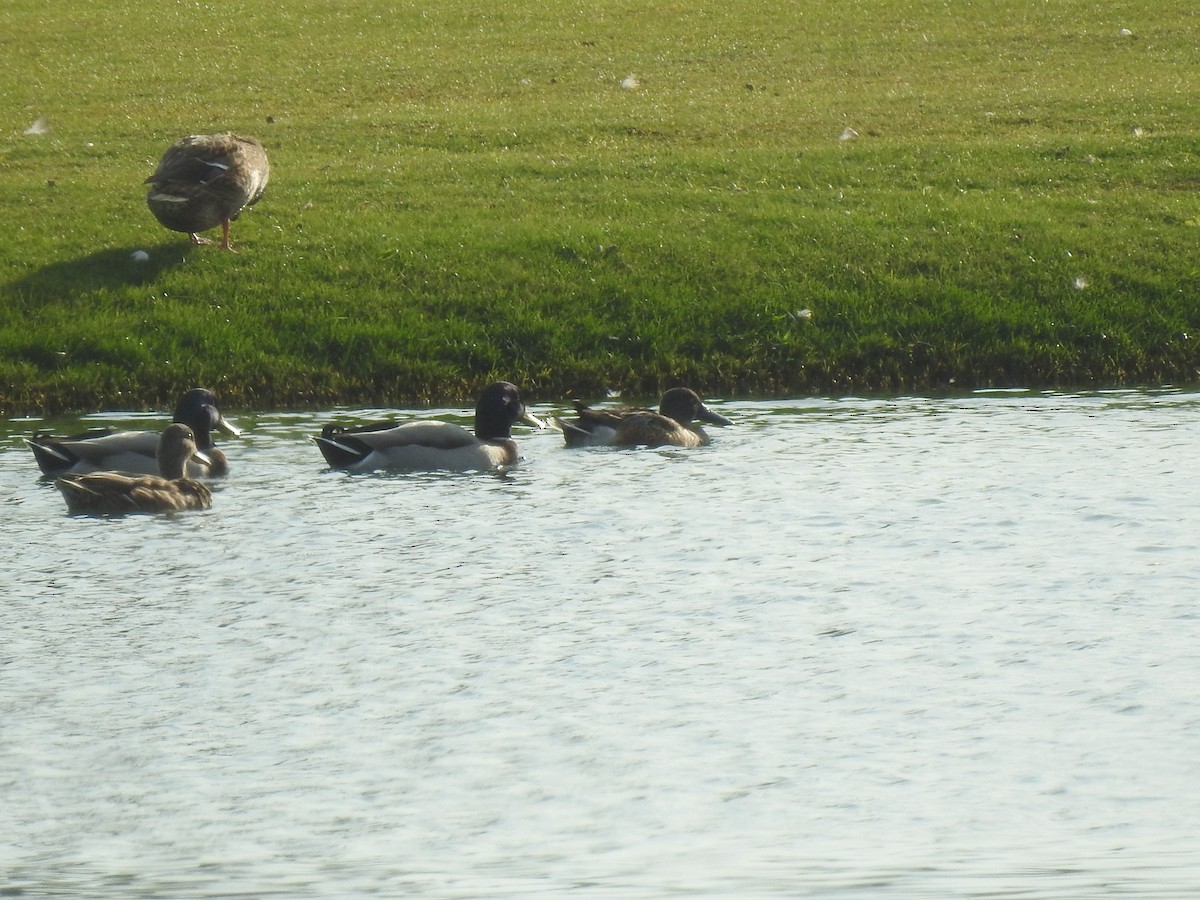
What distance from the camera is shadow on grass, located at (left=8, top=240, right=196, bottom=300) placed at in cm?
2114

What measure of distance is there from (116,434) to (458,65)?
2801 cm

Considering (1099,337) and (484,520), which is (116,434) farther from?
(1099,337)

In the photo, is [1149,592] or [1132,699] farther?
[1149,592]

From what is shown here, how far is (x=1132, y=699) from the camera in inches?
341

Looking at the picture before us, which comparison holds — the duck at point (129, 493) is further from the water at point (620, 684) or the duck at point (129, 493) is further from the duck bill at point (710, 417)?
the duck bill at point (710, 417)

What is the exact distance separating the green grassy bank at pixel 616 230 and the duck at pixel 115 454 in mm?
3656

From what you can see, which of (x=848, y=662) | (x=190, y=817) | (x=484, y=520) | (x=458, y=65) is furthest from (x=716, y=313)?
(x=458, y=65)

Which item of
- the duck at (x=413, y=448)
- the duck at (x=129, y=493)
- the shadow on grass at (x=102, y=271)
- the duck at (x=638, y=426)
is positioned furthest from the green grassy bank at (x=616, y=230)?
the duck at (x=129, y=493)

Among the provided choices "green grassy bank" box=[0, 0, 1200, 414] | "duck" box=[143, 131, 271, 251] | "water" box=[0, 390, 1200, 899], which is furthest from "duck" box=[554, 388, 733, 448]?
"duck" box=[143, 131, 271, 251]

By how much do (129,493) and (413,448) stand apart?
2.41 meters

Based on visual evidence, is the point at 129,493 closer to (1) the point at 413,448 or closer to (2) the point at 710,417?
(1) the point at 413,448

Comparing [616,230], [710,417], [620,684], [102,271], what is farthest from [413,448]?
[616,230]

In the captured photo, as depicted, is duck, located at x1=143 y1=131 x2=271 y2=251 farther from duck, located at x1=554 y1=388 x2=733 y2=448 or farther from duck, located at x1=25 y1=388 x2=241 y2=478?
duck, located at x1=554 y1=388 x2=733 y2=448

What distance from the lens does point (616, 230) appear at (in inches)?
923
